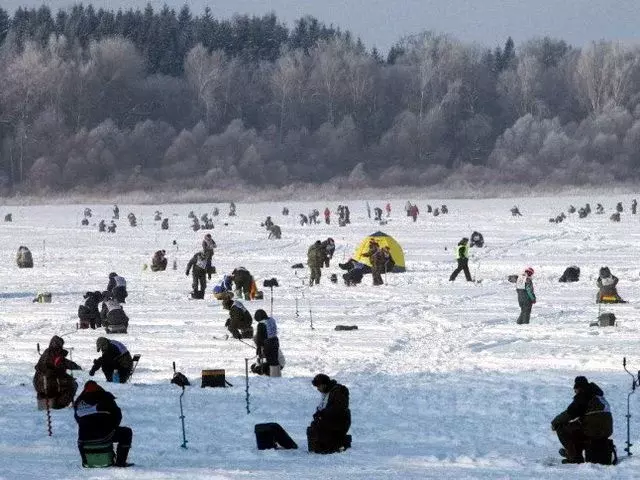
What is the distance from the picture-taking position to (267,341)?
49.5 feet

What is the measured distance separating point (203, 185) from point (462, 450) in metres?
75.6

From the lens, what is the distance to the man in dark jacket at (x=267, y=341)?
15109 mm

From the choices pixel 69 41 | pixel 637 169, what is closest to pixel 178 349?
pixel 637 169

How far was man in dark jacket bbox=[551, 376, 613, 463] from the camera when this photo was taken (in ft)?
33.0

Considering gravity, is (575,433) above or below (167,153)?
below

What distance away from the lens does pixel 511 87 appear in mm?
102938

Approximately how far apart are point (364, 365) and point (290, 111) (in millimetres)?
84525

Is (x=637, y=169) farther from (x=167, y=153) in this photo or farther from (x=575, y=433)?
(x=575, y=433)

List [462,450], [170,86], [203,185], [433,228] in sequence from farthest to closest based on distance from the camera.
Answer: [170,86] < [203,185] < [433,228] < [462,450]

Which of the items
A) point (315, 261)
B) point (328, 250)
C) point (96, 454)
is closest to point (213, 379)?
point (96, 454)

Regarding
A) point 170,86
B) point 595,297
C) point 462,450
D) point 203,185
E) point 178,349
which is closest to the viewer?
point 462,450

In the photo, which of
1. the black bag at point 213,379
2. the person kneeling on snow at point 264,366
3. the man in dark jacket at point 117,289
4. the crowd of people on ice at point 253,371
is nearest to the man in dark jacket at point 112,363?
the crowd of people on ice at point 253,371

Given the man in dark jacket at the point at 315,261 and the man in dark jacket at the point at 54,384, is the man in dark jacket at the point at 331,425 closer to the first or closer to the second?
the man in dark jacket at the point at 54,384

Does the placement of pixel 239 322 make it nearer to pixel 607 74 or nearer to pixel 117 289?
pixel 117 289
